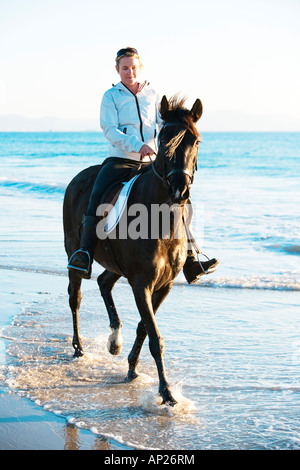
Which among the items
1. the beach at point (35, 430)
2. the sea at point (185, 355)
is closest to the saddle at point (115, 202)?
the sea at point (185, 355)

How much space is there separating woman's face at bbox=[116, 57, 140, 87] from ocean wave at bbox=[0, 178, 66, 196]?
20226 mm

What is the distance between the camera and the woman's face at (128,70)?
6.07 m

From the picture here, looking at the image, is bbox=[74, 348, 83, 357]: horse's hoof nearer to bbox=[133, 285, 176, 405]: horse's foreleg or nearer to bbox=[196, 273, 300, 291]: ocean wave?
bbox=[133, 285, 176, 405]: horse's foreleg

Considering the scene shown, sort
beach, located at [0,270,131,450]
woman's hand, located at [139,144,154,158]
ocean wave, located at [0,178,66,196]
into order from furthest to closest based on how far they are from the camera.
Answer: ocean wave, located at [0,178,66,196]
woman's hand, located at [139,144,154,158]
beach, located at [0,270,131,450]

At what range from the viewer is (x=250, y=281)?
1062 centimetres

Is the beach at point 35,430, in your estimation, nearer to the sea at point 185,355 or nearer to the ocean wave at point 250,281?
the sea at point 185,355

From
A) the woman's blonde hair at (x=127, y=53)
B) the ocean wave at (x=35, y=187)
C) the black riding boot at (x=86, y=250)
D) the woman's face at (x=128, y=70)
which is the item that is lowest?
the ocean wave at (x=35, y=187)

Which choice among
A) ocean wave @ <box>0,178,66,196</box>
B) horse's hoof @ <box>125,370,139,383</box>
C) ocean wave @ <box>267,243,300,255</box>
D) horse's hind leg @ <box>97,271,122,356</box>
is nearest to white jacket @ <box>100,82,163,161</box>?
horse's hind leg @ <box>97,271,122,356</box>

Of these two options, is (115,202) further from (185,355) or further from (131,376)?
(185,355)

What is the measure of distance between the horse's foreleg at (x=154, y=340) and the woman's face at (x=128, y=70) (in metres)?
2.07

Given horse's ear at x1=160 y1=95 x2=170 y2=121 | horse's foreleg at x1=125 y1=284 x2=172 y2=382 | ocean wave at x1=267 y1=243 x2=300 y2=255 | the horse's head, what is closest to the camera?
the horse's head

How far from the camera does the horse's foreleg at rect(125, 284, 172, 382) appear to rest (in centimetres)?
600

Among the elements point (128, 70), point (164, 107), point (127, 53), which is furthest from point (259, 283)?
point (164, 107)

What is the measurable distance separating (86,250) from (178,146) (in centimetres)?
175
